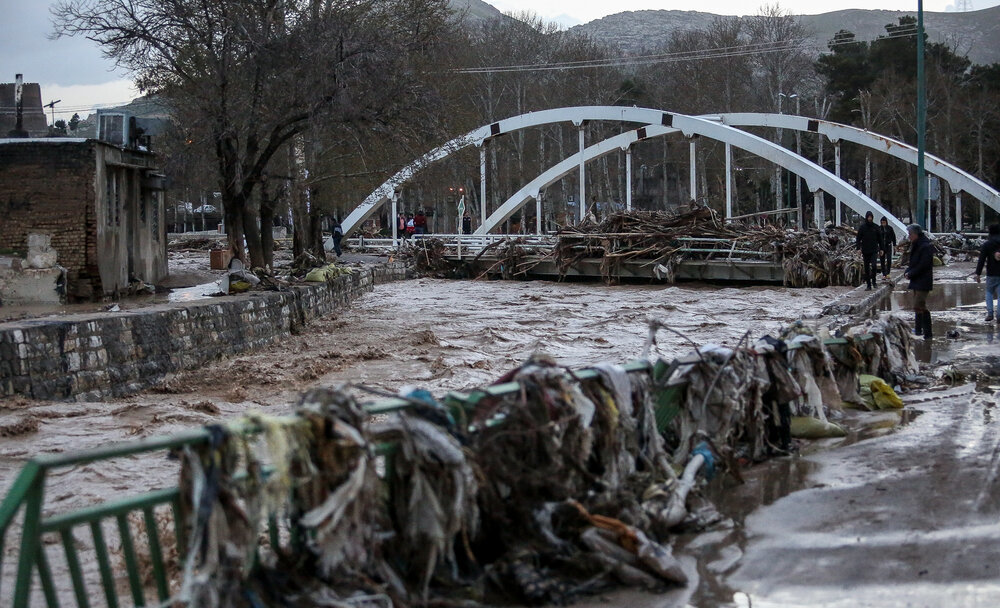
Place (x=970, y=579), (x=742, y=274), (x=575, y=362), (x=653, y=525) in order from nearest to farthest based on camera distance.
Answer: (x=970, y=579) → (x=653, y=525) → (x=575, y=362) → (x=742, y=274)

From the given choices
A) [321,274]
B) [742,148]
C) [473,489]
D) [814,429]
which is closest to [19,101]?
[321,274]

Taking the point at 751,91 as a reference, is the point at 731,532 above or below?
below

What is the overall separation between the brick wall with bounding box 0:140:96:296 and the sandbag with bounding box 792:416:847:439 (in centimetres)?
1438

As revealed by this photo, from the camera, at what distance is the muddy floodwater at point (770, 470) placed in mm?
4844

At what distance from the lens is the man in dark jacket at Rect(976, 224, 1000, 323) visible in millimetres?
14271

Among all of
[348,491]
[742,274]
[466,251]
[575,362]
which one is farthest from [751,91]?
[348,491]

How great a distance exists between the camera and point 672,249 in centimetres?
3328

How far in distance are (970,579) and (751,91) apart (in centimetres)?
7598

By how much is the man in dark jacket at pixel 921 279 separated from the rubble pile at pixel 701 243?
15695mm

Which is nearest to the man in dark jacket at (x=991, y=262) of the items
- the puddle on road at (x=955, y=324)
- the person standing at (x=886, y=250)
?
the puddle on road at (x=955, y=324)

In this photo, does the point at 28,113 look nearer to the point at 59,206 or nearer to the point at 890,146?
the point at 59,206

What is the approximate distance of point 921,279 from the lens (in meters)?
13.7

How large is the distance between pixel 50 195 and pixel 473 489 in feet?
52.5

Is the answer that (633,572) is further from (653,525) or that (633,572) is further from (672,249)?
(672,249)
